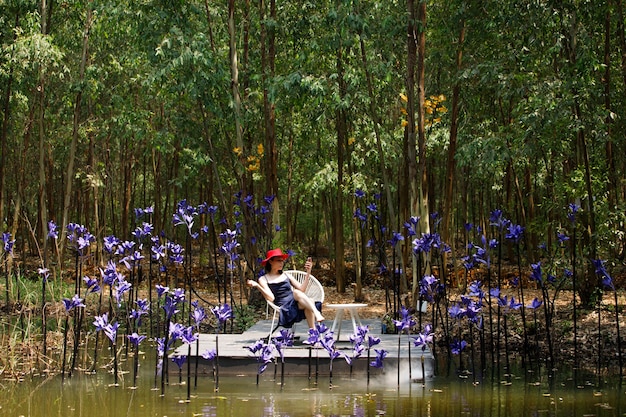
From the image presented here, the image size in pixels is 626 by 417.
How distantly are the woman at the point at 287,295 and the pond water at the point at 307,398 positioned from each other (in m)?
0.79

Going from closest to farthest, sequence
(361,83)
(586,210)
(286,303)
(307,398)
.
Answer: (307,398)
(286,303)
(586,210)
(361,83)

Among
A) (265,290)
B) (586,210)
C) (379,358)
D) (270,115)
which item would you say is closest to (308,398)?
(379,358)

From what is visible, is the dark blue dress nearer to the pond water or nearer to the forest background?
the pond water

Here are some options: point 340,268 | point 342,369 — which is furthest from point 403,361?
point 340,268

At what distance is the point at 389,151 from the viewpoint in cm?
1515

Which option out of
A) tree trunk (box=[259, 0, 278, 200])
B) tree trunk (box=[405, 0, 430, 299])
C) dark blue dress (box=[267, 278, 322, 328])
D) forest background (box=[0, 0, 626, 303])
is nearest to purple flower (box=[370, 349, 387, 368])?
dark blue dress (box=[267, 278, 322, 328])

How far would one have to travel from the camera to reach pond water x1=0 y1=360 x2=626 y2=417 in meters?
6.23

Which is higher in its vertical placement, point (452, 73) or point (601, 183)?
point (452, 73)

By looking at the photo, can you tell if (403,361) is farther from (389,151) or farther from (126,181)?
(126,181)

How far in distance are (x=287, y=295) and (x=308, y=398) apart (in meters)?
1.91

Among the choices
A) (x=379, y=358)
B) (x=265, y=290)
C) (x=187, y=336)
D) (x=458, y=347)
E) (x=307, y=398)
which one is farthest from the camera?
(x=265, y=290)

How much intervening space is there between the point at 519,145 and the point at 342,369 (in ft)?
14.9

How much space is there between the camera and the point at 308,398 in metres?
6.73

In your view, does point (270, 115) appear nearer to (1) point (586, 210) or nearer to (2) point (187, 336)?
(1) point (586, 210)
